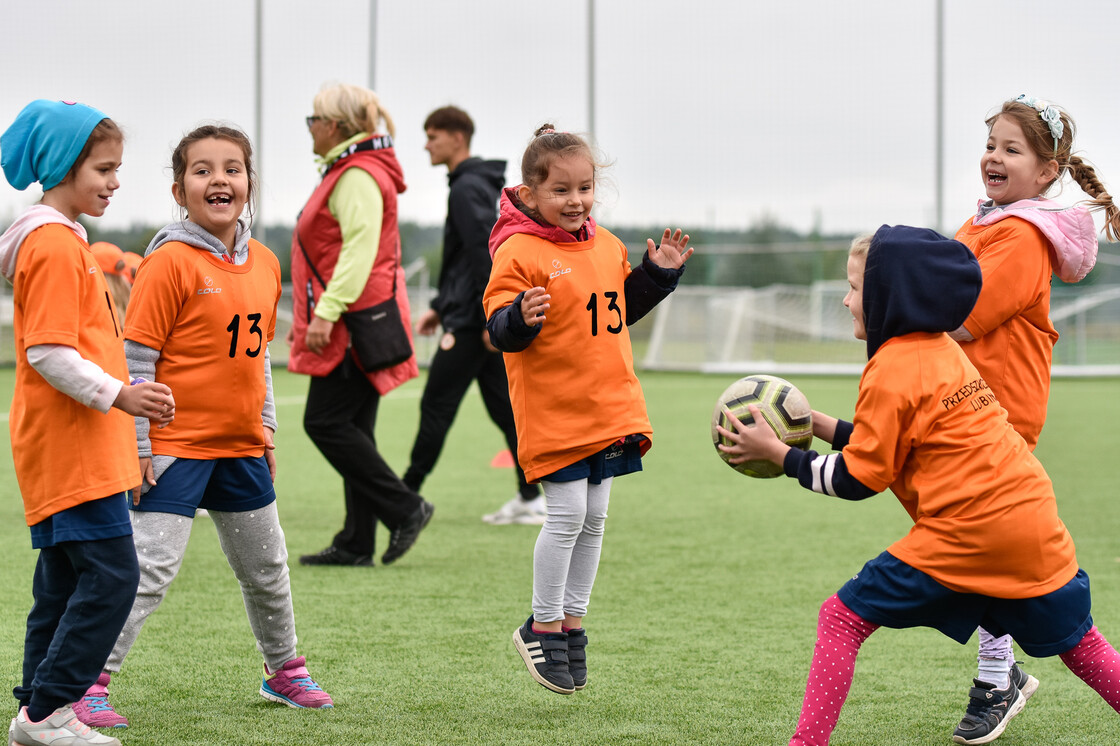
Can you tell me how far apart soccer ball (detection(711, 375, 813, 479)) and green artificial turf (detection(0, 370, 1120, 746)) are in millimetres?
812

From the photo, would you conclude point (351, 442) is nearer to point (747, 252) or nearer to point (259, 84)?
point (259, 84)

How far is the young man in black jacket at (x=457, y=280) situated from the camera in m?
6.09

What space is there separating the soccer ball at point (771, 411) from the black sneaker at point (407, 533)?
259 centimetres

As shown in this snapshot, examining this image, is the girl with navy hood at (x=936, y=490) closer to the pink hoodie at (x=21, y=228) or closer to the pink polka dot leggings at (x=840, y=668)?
the pink polka dot leggings at (x=840, y=668)

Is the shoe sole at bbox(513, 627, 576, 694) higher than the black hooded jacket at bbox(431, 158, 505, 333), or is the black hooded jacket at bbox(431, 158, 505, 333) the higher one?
the black hooded jacket at bbox(431, 158, 505, 333)

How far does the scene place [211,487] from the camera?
3244mm

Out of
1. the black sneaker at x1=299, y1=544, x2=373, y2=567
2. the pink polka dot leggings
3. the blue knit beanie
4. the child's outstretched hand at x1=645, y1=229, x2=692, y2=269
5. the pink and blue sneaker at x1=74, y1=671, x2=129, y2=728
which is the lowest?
the black sneaker at x1=299, y1=544, x2=373, y2=567

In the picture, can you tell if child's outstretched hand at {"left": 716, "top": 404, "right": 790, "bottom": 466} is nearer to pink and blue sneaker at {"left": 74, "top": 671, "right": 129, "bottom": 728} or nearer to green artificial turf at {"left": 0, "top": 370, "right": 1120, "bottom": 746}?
green artificial turf at {"left": 0, "top": 370, "right": 1120, "bottom": 746}

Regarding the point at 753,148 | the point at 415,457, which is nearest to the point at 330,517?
the point at 415,457

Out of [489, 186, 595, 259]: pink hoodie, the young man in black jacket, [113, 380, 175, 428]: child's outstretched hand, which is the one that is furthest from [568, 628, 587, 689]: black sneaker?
the young man in black jacket

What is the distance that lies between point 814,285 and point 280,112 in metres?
10.8

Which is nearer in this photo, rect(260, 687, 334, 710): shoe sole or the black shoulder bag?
rect(260, 687, 334, 710): shoe sole

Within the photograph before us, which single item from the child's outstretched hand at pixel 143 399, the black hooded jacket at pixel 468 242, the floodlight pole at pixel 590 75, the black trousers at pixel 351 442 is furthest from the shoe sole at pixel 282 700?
the floodlight pole at pixel 590 75

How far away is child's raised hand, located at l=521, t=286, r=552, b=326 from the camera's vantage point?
3080mm
